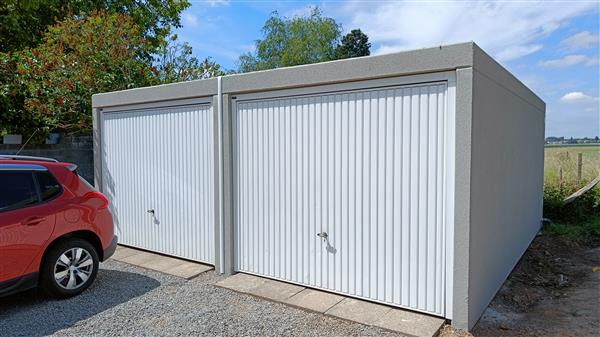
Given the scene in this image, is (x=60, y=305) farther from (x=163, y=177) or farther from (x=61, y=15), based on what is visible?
(x=61, y=15)

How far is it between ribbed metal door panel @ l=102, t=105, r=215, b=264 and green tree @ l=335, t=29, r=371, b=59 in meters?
27.3

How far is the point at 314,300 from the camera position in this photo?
4457 mm

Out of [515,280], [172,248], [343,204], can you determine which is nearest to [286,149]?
[343,204]

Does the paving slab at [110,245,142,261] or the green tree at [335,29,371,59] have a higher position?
the green tree at [335,29,371,59]

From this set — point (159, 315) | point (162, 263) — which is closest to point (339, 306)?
point (159, 315)

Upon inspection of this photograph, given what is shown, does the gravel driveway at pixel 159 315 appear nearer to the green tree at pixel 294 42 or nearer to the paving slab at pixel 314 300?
the paving slab at pixel 314 300

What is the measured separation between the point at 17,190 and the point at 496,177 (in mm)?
5046

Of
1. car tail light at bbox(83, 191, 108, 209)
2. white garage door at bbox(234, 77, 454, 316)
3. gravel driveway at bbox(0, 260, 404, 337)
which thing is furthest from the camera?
car tail light at bbox(83, 191, 108, 209)

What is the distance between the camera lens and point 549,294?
5.13 m

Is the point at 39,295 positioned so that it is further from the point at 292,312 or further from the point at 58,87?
the point at 58,87

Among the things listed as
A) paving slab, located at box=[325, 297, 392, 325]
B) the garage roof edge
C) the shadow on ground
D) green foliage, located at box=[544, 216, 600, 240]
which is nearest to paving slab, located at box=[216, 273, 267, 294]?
the shadow on ground

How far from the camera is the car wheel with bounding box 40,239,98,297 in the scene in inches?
170

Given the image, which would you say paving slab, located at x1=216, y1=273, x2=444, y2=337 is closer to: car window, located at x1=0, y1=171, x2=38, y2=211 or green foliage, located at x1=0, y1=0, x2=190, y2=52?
car window, located at x1=0, y1=171, x2=38, y2=211

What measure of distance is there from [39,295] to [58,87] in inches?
206
